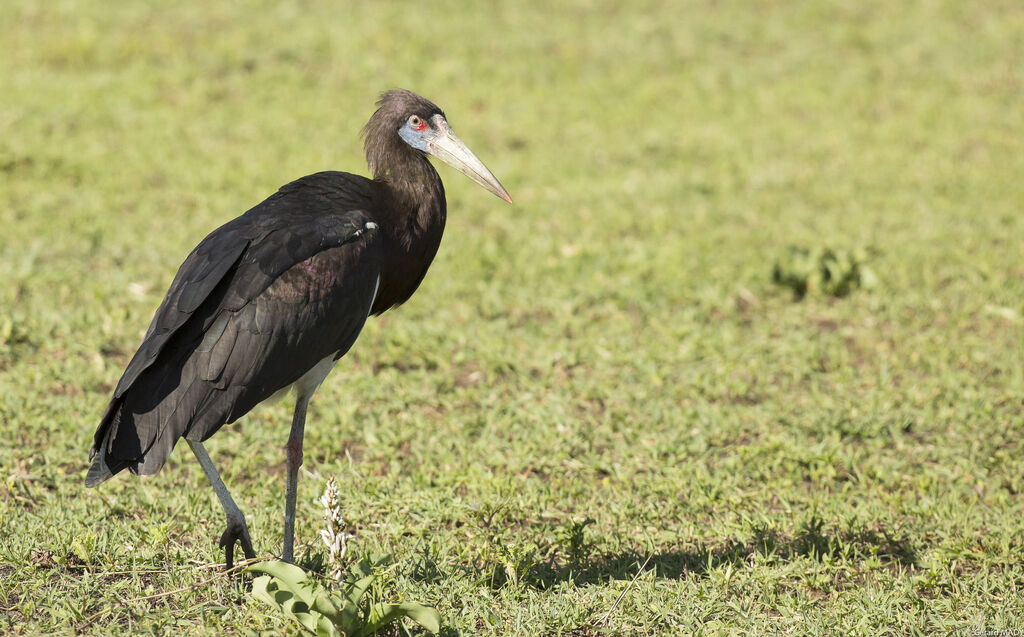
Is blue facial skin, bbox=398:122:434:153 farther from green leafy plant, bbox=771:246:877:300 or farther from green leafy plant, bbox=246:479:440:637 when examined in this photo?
green leafy plant, bbox=771:246:877:300

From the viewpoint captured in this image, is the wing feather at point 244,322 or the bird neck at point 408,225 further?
the bird neck at point 408,225

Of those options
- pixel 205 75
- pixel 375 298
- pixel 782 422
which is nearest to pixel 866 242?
pixel 782 422

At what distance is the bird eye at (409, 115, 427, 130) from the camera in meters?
4.09

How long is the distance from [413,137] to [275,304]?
97cm

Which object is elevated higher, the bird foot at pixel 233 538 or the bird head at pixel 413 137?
the bird head at pixel 413 137

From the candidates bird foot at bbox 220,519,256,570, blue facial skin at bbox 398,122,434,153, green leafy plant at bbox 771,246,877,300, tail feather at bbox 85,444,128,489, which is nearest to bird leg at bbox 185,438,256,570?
bird foot at bbox 220,519,256,570

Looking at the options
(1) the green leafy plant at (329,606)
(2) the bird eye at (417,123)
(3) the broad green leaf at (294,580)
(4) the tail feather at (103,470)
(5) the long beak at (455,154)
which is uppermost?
(2) the bird eye at (417,123)

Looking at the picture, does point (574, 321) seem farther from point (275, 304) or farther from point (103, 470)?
point (103, 470)

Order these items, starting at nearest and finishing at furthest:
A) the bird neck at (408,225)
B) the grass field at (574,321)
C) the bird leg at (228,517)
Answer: the bird leg at (228,517), the grass field at (574,321), the bird neck at (408,225)

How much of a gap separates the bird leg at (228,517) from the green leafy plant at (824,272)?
3.95m

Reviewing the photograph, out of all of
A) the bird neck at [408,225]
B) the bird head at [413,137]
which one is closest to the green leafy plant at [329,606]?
the bird neck at [408,225]

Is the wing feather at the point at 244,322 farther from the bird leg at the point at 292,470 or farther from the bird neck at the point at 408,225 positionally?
the bird leg at the point at 292,470

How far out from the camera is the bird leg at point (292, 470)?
3.54m

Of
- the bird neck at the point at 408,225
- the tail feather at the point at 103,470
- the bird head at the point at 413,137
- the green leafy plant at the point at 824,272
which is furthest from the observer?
the green leafy plant at the point at 824,272
